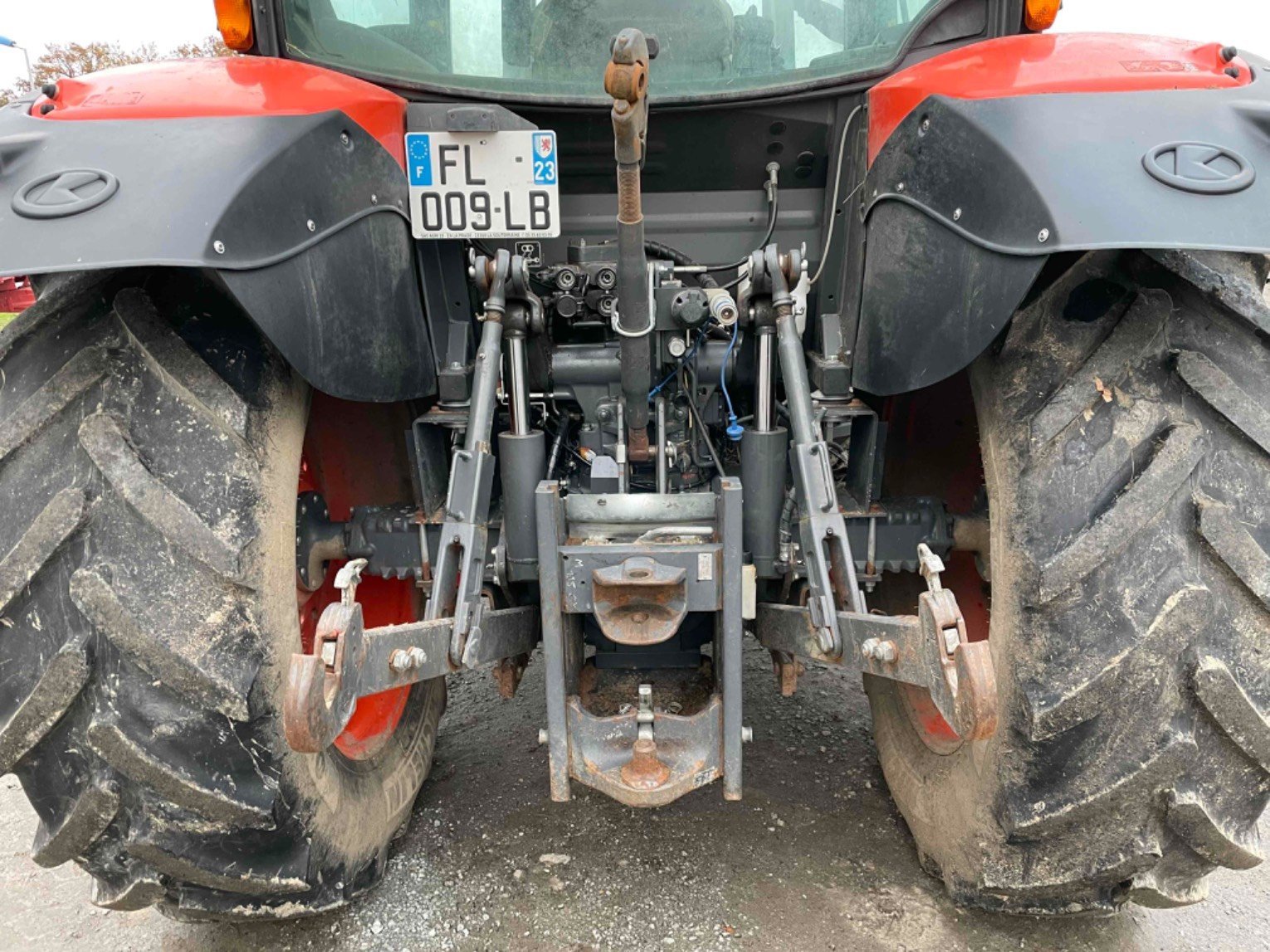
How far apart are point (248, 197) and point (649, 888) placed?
167 cm

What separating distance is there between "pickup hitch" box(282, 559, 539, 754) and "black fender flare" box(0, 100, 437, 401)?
445 millimetres

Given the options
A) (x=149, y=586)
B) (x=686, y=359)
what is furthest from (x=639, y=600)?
(x=149, y=586)

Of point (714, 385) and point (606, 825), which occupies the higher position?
point (714, 385)

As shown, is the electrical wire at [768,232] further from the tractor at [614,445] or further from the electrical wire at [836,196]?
the tractor at [614,445]

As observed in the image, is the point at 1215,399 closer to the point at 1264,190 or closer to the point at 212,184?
the point at 1264,190

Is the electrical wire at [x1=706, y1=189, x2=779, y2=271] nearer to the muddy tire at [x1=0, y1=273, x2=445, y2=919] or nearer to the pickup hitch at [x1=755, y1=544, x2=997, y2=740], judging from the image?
the pickup hitch at [x1=755, y1=544, x2=997, y2=740]

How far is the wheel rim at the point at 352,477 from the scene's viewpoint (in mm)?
2127

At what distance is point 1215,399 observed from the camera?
4.37ft

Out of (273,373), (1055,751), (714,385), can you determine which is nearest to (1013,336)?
(1055,751)

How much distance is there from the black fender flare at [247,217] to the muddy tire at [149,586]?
0.13 metres

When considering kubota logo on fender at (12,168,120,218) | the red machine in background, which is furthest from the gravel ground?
the red machine in background

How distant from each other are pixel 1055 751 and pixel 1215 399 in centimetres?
58

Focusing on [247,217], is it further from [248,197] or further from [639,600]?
[639,600]

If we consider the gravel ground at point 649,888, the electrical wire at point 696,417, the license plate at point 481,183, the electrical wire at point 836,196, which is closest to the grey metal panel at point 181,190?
the license plate at point 481,183
